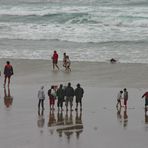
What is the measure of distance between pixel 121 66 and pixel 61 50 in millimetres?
9108

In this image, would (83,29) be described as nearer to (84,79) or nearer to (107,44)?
(107,44)

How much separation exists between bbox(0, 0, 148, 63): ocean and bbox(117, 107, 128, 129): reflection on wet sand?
12.7 m

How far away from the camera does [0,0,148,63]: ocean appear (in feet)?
130

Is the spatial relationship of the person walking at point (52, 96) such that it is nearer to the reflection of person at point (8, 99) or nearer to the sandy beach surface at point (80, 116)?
the sandy beach surface at point (80, 116)

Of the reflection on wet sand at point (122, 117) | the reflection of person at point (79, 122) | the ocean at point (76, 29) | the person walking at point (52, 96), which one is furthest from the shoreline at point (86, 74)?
the reflection of person at point (79, 122)

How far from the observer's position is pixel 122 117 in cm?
2192

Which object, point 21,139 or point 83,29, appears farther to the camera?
point 83,29

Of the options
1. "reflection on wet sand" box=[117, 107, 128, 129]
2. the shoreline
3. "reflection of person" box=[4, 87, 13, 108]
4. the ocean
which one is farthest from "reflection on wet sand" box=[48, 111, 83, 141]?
the ocean

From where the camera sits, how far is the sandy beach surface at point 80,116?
18875 millimetres

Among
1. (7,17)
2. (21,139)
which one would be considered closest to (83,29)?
(7,17)

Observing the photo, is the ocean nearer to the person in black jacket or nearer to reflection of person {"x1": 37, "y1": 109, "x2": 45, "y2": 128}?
the person in black jacket

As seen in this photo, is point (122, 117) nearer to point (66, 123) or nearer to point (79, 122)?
point (79, 122)

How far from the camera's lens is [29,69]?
32531 millimetres

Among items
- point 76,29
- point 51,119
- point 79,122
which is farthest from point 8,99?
point 76,29
